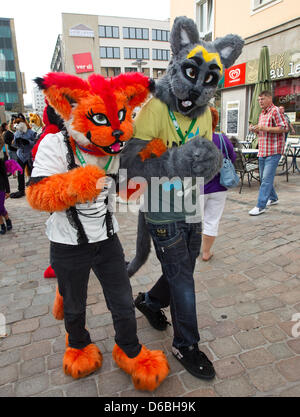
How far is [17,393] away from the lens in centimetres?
191

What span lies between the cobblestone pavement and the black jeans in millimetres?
366

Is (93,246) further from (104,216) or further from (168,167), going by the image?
(168,167)

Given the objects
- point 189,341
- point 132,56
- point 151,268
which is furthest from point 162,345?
point 132,56

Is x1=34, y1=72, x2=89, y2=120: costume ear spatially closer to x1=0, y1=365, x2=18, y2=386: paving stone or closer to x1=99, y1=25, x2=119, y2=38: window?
x1=0, y1=365, x2=18, y2=386: paving stone

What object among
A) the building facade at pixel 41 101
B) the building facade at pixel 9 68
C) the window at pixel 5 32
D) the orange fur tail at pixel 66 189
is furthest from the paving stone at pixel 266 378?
the window at pixel 5 32

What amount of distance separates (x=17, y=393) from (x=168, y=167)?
1.76m

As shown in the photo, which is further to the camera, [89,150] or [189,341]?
[189,341]

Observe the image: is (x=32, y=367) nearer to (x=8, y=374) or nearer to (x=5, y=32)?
(x=8, y=374)

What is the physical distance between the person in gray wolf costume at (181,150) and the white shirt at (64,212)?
0.71ft

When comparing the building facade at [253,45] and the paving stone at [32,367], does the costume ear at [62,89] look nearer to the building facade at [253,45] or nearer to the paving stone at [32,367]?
the paving stone at [32,367]

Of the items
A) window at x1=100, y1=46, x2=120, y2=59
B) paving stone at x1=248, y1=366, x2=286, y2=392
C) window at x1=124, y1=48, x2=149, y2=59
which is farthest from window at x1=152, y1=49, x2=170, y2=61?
paving stone at x1=248, y1=366, x2=286, y2=392

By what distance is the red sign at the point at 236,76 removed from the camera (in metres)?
12.6

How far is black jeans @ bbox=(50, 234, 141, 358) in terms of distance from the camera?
1773 millimetres

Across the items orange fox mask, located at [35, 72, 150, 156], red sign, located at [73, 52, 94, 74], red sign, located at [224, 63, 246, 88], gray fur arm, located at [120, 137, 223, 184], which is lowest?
gray fur arm, located at [120, 137, 223, 184]
